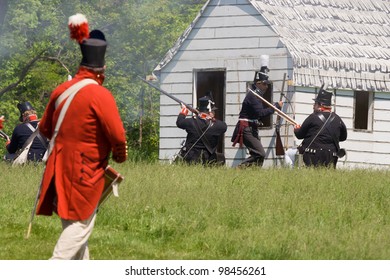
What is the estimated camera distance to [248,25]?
2470 centimetres

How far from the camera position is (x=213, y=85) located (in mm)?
25828

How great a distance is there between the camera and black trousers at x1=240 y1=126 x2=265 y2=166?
22219mm

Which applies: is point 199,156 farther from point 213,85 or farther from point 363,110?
point 363,110

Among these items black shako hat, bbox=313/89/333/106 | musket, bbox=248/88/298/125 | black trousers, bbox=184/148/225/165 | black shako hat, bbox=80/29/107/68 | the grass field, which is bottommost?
black trousers, bbox=184/148/225/165

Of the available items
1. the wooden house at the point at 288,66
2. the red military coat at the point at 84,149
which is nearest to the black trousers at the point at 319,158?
the wooden house at the point at 288,66

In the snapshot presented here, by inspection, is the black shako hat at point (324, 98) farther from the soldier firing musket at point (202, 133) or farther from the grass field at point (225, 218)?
the grass field at point (225, 218)

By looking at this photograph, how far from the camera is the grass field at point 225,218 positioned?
12.0 meters

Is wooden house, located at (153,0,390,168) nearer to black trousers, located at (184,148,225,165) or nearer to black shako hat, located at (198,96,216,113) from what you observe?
black shako hat, located at (198,96,216,113)

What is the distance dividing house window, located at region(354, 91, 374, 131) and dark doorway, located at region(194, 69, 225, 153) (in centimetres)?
279

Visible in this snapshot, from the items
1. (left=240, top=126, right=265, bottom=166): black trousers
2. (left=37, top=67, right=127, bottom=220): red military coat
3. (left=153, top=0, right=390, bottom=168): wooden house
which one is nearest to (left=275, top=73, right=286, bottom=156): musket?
(left=153, top=0, right=390, bottom=168): wooden house

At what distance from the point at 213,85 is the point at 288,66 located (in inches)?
90.5

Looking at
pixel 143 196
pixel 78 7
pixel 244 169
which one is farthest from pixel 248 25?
pixel 78 7

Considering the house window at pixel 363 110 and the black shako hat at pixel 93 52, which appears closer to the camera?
the black shako hat at pixel 93 52

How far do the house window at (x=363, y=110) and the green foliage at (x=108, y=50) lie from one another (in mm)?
14551
